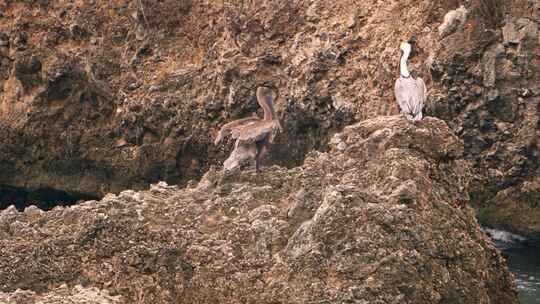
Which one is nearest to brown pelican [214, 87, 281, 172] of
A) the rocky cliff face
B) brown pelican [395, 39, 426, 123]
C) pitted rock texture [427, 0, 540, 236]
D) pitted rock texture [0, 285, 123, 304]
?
brown pelican [395, 39, 426, 123]

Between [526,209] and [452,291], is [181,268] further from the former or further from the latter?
[526,209]

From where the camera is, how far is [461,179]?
13.5m

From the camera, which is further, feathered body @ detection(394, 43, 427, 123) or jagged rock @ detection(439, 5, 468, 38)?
jagged rock @ detection(439, 5, 468, 38)

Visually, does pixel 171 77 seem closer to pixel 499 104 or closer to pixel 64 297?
pixel 499 104

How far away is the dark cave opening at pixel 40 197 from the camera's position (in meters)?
31.6

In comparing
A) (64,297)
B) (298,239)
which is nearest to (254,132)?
(298,239)

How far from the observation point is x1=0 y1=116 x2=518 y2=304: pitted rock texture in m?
11.4

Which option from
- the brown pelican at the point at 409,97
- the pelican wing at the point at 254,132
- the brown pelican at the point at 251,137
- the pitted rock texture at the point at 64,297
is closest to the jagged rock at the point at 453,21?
the brown pelican at the point at 409,97

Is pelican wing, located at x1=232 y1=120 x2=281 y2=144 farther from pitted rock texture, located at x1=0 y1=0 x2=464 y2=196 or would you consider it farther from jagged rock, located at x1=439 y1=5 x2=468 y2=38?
jagged rock, located at x1=439 y1=5 x2=468 y2=38

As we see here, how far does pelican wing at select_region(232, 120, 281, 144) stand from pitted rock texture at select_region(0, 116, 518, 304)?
1.97 m

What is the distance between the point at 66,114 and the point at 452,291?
21306 millimetres

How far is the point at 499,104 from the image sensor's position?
25.7m

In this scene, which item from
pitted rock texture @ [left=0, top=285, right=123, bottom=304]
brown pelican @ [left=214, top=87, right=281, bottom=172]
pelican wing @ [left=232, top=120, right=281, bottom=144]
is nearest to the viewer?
pitted rock texture @ [left=0, top=285, right=123, bottom=304]

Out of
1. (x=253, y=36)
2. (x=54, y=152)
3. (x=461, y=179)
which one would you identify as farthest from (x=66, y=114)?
(x=461, y=179)
